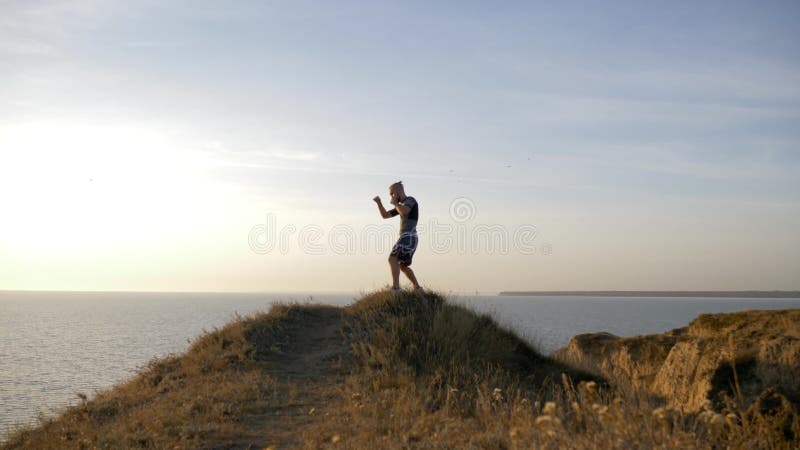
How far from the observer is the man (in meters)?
11.8

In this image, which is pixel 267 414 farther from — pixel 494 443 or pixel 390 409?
pixel 494 443

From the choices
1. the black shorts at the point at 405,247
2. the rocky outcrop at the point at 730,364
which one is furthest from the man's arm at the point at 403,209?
the rocky outcrop at the point at 730,364

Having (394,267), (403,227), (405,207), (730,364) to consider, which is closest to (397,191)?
(405,207)

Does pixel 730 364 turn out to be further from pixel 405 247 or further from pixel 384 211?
pixel 384 211

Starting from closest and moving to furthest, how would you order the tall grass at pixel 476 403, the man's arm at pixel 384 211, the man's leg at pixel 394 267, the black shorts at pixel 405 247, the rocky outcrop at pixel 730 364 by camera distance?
the tall grass at pixel 476 403 < the rocky outcrop at pixel 730 364 < the man's arm at pixel 384 211 < the black shorts at pixel 405 247 < the man's leg at pixel 394 267

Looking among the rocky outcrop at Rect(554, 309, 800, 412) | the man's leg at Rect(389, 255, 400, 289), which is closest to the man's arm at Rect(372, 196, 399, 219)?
the man's leg at Rect(389, 255, 400, 289)

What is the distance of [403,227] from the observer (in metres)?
12.1

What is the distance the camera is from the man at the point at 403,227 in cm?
1183

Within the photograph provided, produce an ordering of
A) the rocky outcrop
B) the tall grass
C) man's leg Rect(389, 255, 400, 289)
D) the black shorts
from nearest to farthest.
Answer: the tall grass < the rocky outcrop < the black shorts < man's leg Rect(389, 255, 400, 289)

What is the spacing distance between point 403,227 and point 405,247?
0.42 metres

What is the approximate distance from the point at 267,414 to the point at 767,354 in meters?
6.51

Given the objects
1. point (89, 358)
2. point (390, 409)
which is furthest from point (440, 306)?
point (89, 358)

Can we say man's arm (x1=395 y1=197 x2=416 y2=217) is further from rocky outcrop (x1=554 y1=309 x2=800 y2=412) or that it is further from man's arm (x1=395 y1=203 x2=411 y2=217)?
rocky outcrop (x1=554 y1=309 x2=800 y2=412)

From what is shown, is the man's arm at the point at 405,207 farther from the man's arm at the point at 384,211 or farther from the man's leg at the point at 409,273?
the man's leg at the point at 409,273
